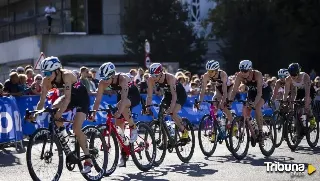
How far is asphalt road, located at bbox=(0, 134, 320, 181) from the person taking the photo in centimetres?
1135

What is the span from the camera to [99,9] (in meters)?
45.0

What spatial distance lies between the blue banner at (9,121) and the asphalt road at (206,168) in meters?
0.39

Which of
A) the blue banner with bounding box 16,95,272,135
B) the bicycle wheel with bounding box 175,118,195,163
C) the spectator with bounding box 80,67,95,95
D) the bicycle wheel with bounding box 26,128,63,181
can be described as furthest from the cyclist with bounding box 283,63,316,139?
the bicycle wheel with bounding box 26,128,63,181

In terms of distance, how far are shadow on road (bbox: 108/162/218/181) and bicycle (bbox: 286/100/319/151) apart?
2.88m

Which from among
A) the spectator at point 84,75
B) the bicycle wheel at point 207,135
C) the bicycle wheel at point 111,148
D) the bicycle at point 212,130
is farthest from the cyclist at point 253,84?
the spectator at point 84,75

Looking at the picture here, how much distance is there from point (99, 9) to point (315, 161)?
109ft

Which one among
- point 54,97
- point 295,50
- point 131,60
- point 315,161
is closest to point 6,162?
point 54,97

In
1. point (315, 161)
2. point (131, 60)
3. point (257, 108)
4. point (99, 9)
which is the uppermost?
point (99, 9)

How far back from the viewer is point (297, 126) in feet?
50.1

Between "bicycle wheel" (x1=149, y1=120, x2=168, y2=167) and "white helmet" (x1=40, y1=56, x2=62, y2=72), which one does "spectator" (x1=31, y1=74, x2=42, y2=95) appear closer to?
"bicycle wheel" (x1=149, y1=120, x2=168, y2=167)

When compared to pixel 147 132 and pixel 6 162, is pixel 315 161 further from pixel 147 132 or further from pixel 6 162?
pixel 6 162

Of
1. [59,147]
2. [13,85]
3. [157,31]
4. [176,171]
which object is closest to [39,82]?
[13,85]

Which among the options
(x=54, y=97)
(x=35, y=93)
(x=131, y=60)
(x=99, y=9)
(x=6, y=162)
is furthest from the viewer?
(x=99, y=9)

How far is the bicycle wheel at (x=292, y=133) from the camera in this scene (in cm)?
1512
